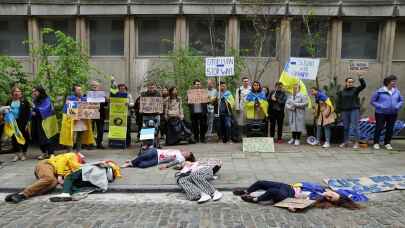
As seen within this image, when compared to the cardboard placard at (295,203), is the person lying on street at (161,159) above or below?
above

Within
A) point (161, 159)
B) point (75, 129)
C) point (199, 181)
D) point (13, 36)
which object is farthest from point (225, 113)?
point (13, 36)

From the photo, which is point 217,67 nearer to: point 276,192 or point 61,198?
point 276,192

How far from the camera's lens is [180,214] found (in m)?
6.62

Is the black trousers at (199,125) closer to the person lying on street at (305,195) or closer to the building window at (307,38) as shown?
the building window at (307,38)

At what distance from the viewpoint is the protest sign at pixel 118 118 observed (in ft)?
38.6

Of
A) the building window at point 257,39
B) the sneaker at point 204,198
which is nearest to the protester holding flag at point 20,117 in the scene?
the sneaker at point 204,198

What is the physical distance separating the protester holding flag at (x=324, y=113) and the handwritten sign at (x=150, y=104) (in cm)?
426

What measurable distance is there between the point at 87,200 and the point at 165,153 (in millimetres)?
2612

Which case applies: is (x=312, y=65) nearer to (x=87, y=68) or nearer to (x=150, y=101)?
(x=150, y=101)

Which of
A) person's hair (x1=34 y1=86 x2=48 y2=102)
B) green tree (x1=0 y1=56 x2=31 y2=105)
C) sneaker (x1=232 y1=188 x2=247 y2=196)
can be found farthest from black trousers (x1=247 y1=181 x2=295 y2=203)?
green tree (x1=0 y1=56 x2=31 y2=105)

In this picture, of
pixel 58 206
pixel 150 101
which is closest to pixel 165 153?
pixel 150 101

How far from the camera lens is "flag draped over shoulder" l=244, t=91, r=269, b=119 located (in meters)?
12.0

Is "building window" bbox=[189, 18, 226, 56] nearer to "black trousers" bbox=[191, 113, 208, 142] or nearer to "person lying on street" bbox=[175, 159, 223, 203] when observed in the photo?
"black trousers" bbox=[191, 113, 208, 142]

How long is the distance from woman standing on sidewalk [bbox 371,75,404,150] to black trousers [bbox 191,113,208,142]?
462 cm
